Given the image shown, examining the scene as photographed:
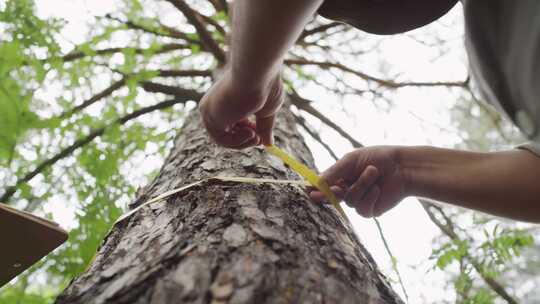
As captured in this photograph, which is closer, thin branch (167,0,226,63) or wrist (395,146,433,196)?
wrist (395,146,433,196)

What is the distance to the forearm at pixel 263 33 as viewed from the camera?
758mm

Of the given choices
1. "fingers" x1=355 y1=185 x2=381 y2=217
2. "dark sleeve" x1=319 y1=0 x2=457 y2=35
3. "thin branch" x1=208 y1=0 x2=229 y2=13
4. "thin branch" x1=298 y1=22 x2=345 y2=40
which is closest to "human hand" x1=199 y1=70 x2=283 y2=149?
"dark sleeve" x1=319 y1=0 x2=457 y2=35

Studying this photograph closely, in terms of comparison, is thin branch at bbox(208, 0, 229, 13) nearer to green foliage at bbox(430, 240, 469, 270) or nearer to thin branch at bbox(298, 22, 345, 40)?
thin branch at bbox(298, 22, 345, 40)

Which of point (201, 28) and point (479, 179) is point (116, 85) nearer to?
point (201, 28)

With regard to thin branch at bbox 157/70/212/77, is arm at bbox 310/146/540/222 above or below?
below

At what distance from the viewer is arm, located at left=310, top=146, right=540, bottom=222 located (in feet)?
4.08

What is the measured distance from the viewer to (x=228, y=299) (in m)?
0.69

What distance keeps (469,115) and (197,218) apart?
345 centimetres

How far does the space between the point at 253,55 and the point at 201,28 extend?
7.88 ft

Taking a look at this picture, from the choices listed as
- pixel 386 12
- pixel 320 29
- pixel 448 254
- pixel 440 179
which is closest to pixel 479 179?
pixel 440 179

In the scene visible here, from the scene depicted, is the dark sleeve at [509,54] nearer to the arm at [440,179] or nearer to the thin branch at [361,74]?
the arm at [440,179]

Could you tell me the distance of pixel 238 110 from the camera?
43.3 inches

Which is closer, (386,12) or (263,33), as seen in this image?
(263,33)

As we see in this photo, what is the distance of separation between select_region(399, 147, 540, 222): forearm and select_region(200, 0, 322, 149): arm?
55 centimetres
